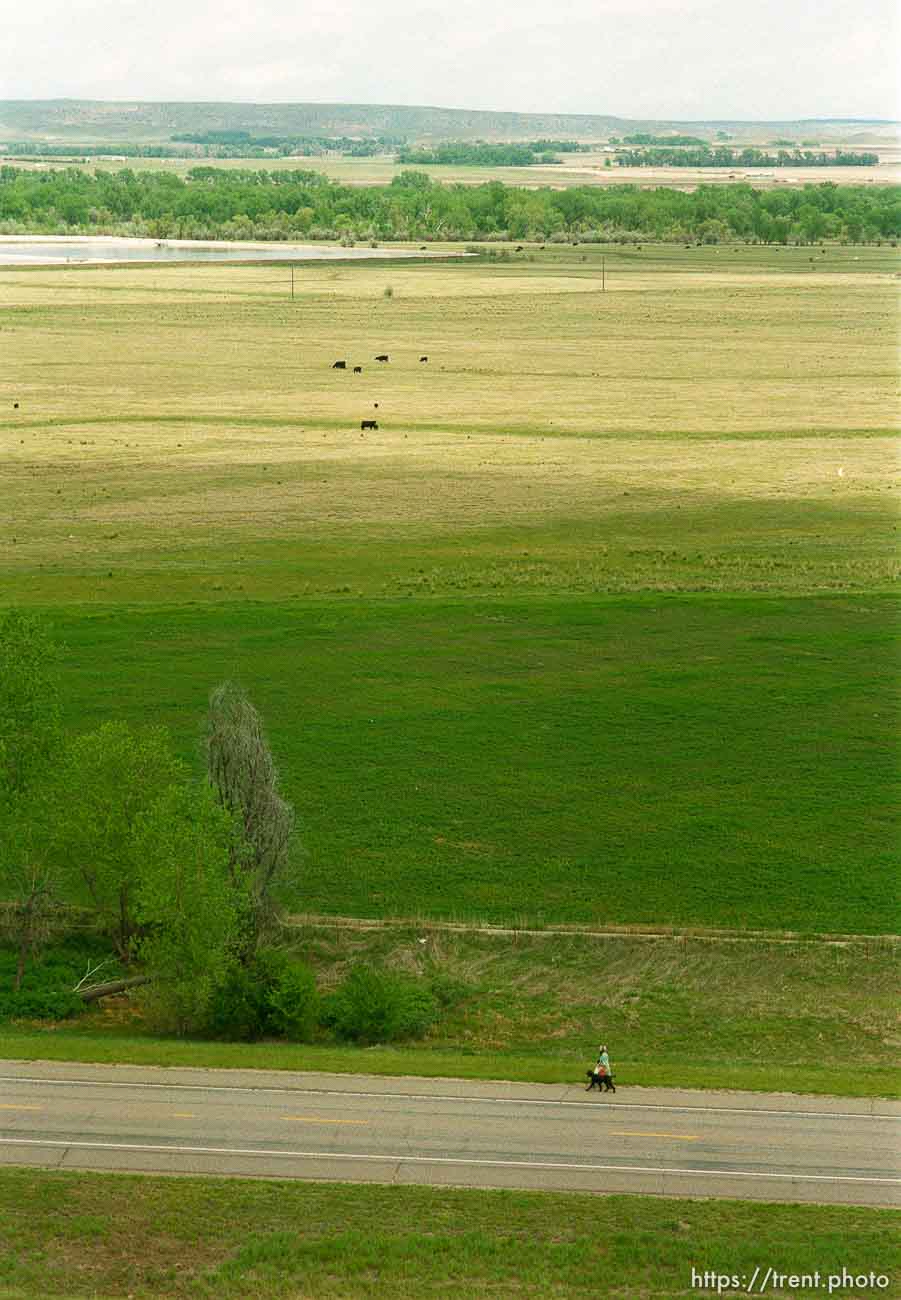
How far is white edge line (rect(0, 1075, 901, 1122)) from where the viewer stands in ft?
112

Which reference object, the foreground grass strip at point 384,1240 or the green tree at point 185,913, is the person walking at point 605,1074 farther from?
the green tree at point 185,913

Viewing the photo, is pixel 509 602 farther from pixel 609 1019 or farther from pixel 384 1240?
pixel 384 1240

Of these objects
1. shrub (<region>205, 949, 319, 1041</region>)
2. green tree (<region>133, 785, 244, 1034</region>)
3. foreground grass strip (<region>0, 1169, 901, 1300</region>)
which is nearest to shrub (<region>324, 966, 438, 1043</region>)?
shrub (<region>205, 949, 319, 1041</region>)

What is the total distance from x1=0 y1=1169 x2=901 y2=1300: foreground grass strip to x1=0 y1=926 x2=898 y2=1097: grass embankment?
614 centimetres

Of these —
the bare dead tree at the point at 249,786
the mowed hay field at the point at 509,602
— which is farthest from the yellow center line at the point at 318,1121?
the mowed hay field at the point at 509,602

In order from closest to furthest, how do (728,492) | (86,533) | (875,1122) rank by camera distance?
1. (875,1122)
2. (86,533)
3. (728,492)

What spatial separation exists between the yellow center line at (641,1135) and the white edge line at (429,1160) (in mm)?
1376

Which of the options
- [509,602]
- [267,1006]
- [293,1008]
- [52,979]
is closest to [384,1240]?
[293,1008]

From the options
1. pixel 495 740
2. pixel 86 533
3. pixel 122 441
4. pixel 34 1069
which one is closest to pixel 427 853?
pixel 495 740

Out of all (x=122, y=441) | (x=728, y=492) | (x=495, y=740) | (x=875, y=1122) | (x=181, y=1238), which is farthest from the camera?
(x=122, y=441)

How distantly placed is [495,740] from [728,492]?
42.6 meters

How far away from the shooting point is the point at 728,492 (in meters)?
97.4

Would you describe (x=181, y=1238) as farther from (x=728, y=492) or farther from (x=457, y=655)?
(x=728, y=492)

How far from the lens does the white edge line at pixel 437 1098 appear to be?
34.2 m
